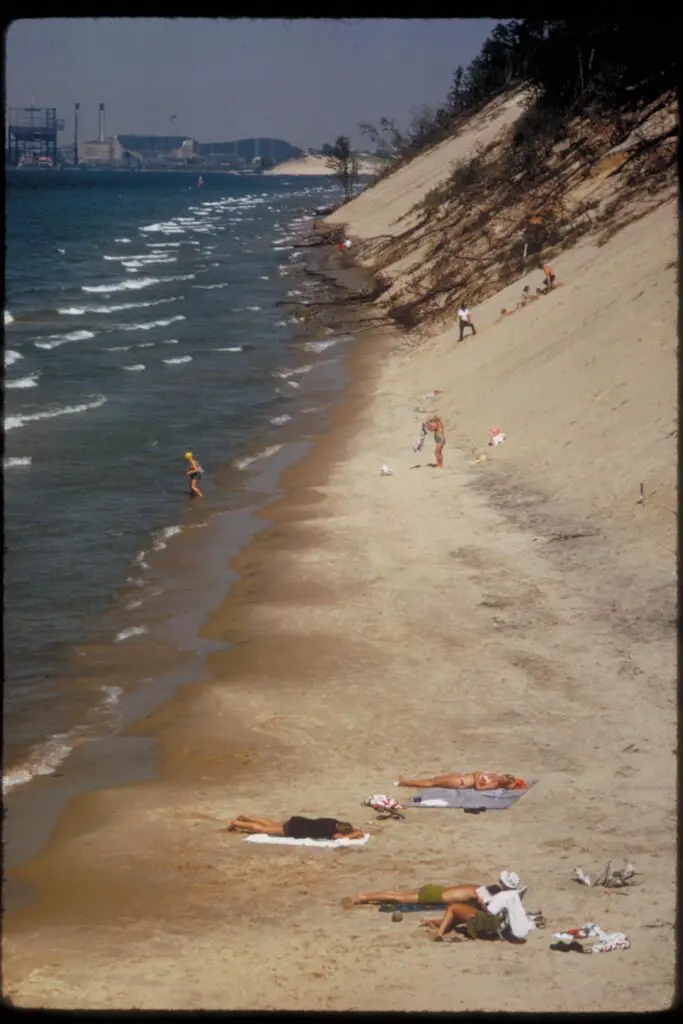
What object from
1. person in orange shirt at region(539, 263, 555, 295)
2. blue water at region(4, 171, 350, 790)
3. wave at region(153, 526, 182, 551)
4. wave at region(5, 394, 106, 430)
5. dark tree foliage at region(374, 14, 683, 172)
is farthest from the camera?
person in orange shirt at region(539, 263, 555, 295)

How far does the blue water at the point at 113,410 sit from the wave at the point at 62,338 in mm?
140

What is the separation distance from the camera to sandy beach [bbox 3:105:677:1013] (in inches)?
366

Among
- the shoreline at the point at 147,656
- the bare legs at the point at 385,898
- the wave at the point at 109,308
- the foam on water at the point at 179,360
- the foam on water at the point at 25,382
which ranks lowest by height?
the shoreline at the point at 147,656

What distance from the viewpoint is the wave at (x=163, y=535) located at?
2219 cm

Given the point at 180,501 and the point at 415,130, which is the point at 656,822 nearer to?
the point at 180,501

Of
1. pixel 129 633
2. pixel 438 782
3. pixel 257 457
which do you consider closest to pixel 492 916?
pixel 438 782

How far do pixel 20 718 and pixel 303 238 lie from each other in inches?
2819

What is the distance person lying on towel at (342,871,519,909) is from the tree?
95.1 metres

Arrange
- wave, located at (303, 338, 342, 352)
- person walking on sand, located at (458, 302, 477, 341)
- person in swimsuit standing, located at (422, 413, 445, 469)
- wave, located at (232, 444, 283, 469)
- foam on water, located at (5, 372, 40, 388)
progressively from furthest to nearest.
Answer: wave, located at (303, 338, 342, 352) → foam on water, located at (5, 372, 40, 388) → person walking on sand, located at (458, 302, 477, 341) → wave, located at (232, 444, 283, 469) → person in swimsuit standing, located at (422, 413, 445, 469)

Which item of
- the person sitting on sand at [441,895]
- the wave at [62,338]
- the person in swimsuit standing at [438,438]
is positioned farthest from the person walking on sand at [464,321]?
the person sitting on sand at [441,895]

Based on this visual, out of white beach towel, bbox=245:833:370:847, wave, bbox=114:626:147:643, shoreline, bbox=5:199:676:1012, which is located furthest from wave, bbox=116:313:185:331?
white beach towel, bbox=245:833:370:847

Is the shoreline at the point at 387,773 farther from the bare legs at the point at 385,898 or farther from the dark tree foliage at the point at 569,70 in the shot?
the dark tree foliage at the point at 569,70

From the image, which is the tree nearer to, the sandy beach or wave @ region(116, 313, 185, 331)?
wave @ region(116, 313, 185, 331)

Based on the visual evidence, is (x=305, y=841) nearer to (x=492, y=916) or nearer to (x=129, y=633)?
(x=492, y=916)
